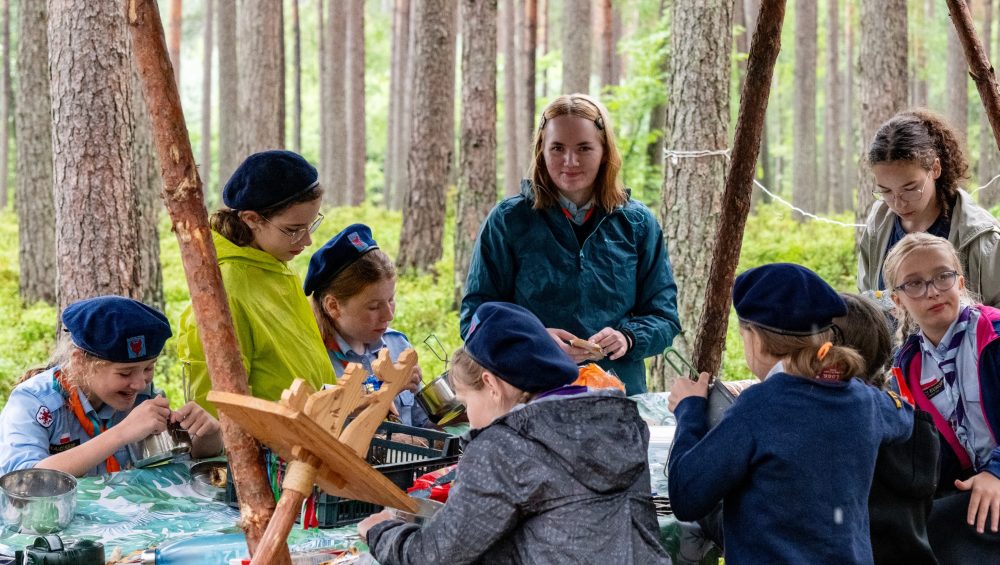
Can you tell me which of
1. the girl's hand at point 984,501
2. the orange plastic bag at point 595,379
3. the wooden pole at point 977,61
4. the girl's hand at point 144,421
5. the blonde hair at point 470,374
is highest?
the wooden pole at point 977,61

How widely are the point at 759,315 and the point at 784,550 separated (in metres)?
0.53

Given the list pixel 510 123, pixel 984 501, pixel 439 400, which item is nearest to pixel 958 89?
pixel 510 123

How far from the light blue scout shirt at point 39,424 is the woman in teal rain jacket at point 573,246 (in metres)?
1.23

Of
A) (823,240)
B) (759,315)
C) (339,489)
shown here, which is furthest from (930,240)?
(823,240)

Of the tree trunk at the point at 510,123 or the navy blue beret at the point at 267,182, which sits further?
the tree trunk at the point at 510,123

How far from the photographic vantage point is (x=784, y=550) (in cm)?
Result: 227

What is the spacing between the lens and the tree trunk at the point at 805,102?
1809cm

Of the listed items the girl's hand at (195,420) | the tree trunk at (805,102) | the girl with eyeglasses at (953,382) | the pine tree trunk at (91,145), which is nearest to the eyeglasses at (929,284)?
the girl with eyeglasses at (953,382)

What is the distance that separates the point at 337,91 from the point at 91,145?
12.0 m

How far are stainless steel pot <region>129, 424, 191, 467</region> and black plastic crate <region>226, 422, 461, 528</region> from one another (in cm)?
28

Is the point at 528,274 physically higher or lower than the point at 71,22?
lower

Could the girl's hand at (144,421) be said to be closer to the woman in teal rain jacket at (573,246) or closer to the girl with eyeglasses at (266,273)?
the girl with eyeglasses at (266,273)

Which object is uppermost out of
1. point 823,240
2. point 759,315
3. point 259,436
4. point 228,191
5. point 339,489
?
point 228,191

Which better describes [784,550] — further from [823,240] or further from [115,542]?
[823,240]
